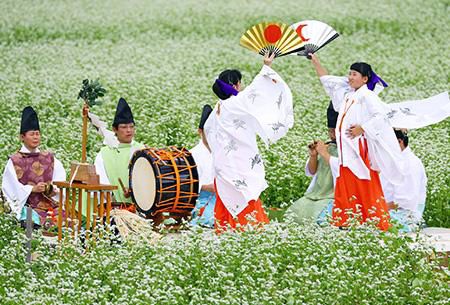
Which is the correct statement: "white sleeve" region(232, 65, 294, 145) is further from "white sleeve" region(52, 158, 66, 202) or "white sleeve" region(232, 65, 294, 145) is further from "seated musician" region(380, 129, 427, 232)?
"white sleeve" region(52, 158, 66, 202)

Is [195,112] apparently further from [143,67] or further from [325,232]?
[325,232]

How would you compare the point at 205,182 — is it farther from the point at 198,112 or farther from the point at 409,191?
the point at 198,112

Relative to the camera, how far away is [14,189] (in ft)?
39.7

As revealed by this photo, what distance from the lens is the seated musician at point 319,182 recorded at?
12727mm

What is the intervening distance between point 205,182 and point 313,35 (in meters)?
2.02

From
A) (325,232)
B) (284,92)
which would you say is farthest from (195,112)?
(325,232)

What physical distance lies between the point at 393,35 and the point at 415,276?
19.8 metres

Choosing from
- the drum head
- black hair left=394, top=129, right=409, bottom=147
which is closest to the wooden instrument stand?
the drum head

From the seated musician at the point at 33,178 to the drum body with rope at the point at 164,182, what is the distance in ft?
3.00

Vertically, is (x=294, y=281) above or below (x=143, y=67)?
below

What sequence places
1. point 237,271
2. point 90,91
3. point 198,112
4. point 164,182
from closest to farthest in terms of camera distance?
1. point 237,271
2. point 90,91
3. point 164,182
4. point 198,112

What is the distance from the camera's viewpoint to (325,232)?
10.5 m

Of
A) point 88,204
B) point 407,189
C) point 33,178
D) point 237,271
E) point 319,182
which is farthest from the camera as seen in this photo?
point 319,182

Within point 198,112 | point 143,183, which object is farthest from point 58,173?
point 198,112
